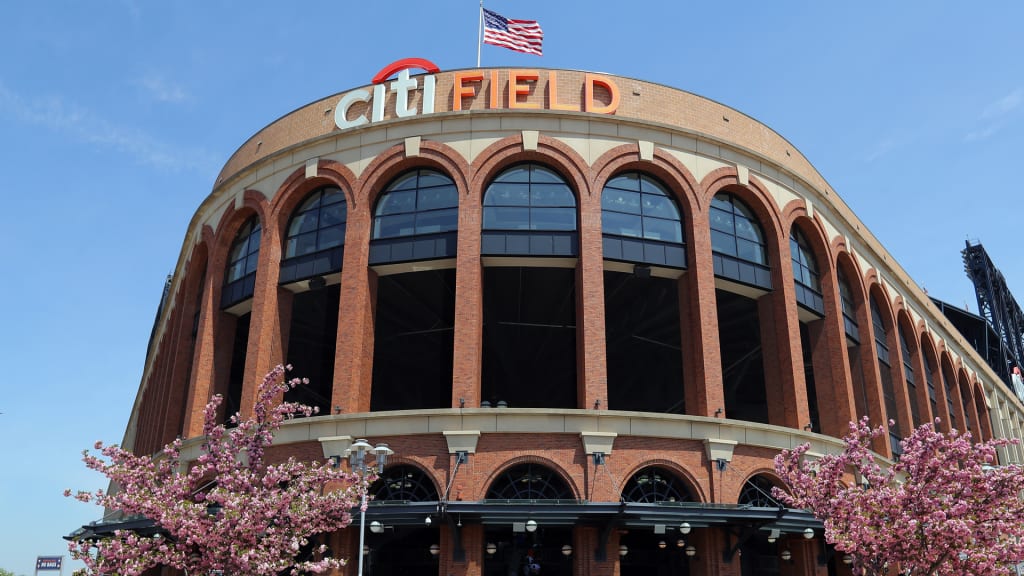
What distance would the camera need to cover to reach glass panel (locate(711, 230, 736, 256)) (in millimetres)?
30781

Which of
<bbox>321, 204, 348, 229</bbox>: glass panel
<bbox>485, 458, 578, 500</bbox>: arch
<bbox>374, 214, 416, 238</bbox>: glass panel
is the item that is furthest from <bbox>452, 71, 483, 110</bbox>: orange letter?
<bbox>485, 458, 578, 500</bbox>: arch

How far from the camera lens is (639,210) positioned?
3016 cm

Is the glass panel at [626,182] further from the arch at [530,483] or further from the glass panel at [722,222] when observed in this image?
the arch at [530,483]

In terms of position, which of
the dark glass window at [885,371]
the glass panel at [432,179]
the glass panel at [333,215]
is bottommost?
the dark glass window at [885,371]

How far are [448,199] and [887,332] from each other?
25.0 metres

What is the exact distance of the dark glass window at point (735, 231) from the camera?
31.1 meters

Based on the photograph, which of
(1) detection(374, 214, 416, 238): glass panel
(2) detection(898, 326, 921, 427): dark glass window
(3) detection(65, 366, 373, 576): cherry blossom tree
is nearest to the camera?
(3) detection(65, 366, 373, 576): cherry blossom tree

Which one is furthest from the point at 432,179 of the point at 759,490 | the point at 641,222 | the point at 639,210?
the point at 759,490

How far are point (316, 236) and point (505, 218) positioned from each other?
7.49 meters

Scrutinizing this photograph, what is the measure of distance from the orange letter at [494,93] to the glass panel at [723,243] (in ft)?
31.0

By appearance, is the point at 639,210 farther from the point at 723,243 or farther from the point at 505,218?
the point at 505,218

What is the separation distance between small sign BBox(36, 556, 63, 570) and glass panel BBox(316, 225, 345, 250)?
3504 centimetres

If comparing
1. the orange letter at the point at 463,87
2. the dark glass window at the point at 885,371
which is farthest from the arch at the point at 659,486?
the dark glass window at the point at 885,371

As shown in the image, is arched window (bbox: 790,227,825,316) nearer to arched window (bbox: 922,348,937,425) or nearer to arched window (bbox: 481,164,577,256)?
arched window (bbox: 481,164,577,256)
